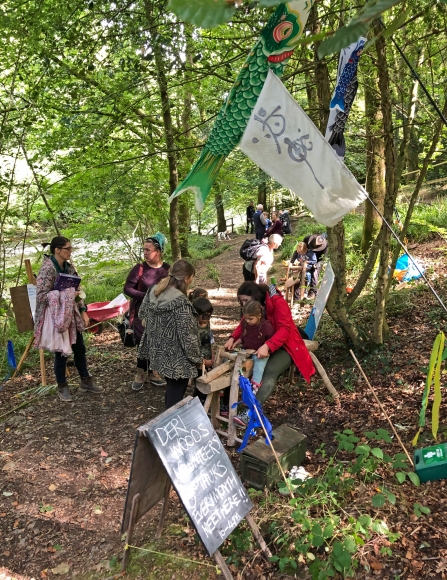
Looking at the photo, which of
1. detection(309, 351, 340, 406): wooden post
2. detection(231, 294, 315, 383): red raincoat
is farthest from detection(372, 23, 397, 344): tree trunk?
detection(231, 294, 315, 383): red raincoat

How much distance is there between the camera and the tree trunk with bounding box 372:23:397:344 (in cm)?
420

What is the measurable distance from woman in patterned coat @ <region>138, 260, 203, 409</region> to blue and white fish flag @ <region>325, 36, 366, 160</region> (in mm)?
1532

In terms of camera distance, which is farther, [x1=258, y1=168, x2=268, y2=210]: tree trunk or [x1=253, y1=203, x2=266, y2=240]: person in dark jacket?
[x1=258, y1=168, x2=268, y2=210]: tree trunk

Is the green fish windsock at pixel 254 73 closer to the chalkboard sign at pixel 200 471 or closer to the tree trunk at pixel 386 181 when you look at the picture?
the tree trunk at pixel 386 181

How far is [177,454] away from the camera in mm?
2371

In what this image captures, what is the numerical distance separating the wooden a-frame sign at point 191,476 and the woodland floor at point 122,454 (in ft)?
1.12

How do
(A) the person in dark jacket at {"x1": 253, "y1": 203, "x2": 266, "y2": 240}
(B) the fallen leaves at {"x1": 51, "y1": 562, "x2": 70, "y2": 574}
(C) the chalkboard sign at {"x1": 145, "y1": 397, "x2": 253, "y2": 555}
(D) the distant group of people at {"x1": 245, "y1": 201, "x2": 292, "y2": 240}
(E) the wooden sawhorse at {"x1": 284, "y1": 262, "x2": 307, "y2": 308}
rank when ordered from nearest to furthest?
(C) the chalkboard sign at {"x1": 145, "y1": 397, "x2": 253, "y2": 555} < (B) the fallen leaves at {"x1": 51, "y1": 562, "x2": 70, "y2": 574} < (E) the wooden sawhorse at {"x1": 284, "y1": 262, "x2": 307, "y2": 308} < (D) the distant group of people at {"x1": 245, "y1": 201, "x2": 292, "y2": 240} < (A) the person in dark jacket at {"x1": 253, "y1": 203, "x2": 266, "y2": 240}

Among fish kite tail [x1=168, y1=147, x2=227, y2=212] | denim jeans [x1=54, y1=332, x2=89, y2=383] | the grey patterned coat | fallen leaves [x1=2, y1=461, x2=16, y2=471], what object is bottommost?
fallen leaves [x1=2, y1=461, x2=16, y2=471]

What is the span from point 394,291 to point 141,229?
6541 mm

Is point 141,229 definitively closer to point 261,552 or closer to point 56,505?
point 56,505

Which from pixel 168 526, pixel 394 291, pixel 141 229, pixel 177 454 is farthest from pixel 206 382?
pixel 141 229

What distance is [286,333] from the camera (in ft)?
13.5

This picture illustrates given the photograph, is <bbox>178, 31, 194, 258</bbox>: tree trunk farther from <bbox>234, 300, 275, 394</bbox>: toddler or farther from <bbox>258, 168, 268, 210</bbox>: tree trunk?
<bbox>258, 168, 268, 210</bbox>: tree trunk

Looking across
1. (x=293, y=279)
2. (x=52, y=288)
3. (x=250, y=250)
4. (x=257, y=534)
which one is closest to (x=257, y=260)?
(x=250, y=250)
